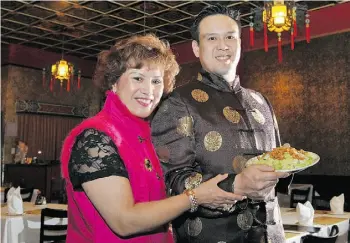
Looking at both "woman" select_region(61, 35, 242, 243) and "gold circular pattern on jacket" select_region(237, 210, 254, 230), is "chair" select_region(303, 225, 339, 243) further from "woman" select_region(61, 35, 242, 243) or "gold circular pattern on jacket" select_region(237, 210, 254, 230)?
"woman" select_region(61, 35, 242, 243)

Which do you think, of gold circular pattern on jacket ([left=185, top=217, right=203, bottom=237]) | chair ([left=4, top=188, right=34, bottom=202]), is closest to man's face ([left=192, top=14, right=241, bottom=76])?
gold circular pattern on jacket ([left=185, top=217, right=203, bottom=237])

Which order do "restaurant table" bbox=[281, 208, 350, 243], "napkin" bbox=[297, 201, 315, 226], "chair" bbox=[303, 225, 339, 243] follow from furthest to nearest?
"napkin" bbox=[297, 201, 315, 226]
"restaurant table" bbox=[281, 208, 350, 243]
"chair" bbox=[303, 225, 339, 243]

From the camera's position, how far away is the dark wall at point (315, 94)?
328 inches

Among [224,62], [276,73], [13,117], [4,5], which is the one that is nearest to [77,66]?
[13,117]

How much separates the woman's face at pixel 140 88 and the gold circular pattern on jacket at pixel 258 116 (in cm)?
55

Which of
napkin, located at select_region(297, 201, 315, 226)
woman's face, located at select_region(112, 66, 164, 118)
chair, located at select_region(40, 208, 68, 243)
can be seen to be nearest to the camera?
woman's face, located at select_region(112, 66, 164, 118)

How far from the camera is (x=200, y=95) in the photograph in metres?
2.04

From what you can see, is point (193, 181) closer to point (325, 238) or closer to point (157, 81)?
point (157, 81)

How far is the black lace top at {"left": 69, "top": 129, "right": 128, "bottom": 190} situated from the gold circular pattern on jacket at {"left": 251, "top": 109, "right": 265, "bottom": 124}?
786mm

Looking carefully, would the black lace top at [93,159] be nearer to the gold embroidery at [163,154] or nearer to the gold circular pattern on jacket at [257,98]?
the gold embroidery at [163,154]

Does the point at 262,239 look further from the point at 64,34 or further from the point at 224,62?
the point at 64,34

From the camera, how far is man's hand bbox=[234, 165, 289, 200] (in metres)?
1.61

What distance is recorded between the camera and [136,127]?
5.79 ft

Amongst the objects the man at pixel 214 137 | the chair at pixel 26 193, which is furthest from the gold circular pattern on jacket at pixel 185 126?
the chair at pixel 26 193
